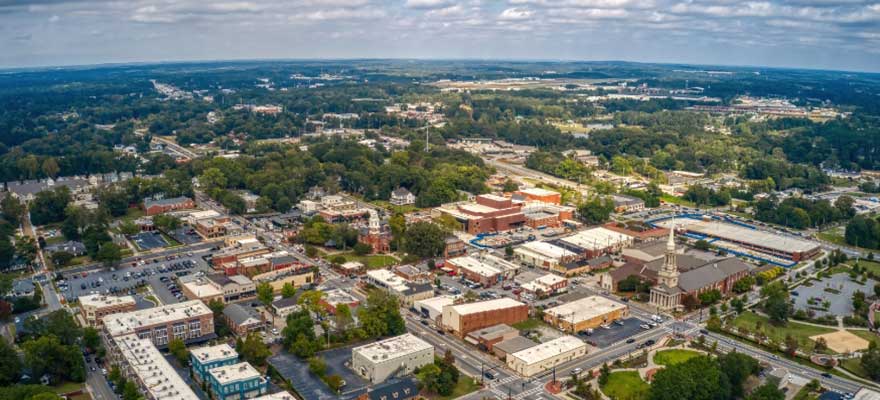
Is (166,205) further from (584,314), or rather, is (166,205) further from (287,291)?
(584,314)

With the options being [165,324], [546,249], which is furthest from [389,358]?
[546,249]

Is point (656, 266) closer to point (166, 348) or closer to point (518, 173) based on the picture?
point (166, 348)

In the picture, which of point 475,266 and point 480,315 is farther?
point 475,266

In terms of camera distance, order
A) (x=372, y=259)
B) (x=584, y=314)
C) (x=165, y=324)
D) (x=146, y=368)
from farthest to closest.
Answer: (x=372, y=259), (x=584, y=314), (x=165, y=324), (x=146, y=368)

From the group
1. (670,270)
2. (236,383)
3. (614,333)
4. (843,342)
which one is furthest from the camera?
(670,270)

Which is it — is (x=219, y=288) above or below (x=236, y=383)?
below

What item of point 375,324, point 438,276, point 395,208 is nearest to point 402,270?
point 438,276

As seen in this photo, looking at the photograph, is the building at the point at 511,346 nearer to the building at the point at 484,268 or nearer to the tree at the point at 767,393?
the building at the point at 484,268

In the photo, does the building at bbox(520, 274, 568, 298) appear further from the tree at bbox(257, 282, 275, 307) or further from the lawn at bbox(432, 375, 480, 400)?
the tree at bbox(257, 282, 275, 307)
